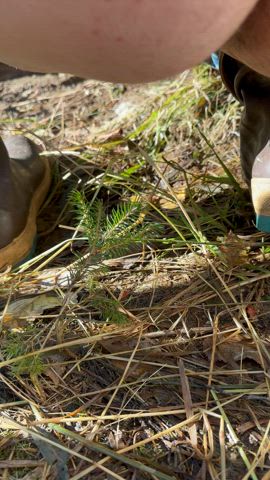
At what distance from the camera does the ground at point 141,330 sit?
38.3 inches

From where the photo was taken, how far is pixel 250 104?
1456 millimetres

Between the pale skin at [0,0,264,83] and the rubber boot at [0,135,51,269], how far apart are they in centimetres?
85

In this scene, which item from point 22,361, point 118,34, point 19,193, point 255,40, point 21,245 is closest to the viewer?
point 118,34

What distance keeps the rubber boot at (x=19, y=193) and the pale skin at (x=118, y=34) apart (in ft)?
2.79

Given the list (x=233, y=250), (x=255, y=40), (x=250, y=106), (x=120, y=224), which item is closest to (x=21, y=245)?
(x=120, y=224)

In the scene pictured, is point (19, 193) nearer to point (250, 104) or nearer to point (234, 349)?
point (250, 104)

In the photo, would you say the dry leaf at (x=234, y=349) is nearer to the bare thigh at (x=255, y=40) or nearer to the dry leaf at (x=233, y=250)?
the dry leaf at (x=233, y=250)

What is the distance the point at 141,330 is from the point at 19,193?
0.54 meters

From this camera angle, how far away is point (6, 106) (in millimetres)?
2055

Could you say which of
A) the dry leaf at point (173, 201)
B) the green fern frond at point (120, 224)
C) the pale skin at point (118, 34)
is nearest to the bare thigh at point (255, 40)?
the pale skin at point (118, 34)

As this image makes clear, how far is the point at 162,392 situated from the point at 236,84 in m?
0.69

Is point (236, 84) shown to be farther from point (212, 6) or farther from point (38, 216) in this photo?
point (212, 6)

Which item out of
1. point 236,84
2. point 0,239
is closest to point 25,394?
point 0,239

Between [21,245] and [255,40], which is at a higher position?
[255,40]
